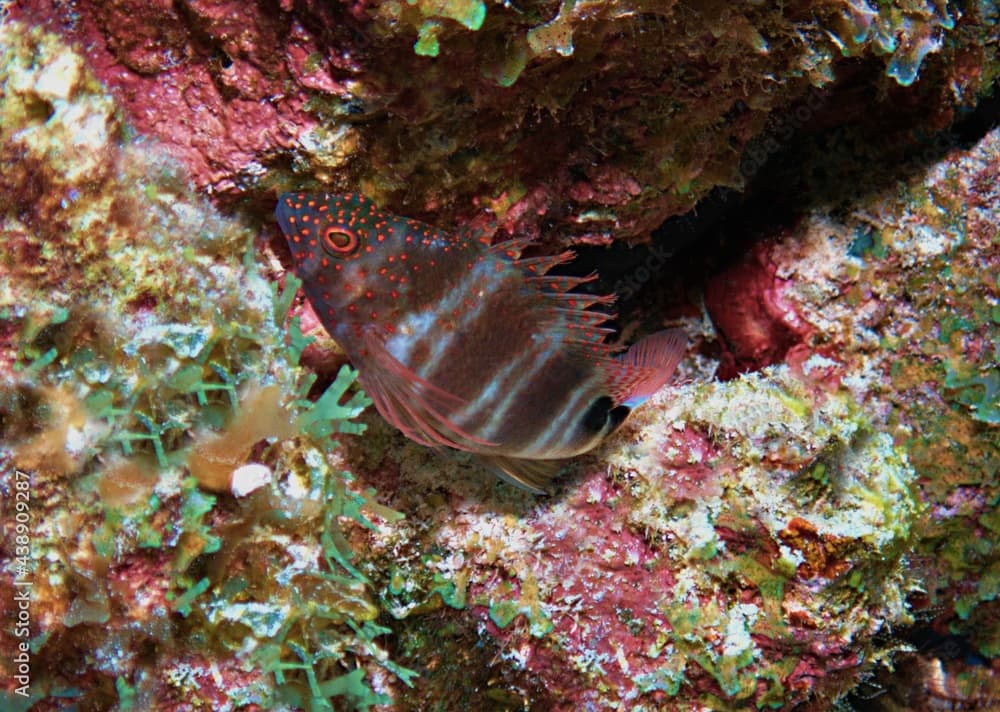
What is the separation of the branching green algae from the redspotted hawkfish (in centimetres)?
24

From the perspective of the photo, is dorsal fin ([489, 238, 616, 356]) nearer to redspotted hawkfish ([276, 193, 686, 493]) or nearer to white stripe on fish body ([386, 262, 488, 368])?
redspotted hawkfish ([276, 193, 686, 493])

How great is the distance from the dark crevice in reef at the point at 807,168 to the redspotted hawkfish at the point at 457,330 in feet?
3.31

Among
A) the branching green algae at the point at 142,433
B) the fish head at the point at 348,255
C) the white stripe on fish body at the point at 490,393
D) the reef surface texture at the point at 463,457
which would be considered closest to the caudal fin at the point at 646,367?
the reef surface texture at the point at 463,457

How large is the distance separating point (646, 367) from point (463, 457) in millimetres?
1084

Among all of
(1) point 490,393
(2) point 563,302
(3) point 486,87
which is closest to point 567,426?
(1) point 490,393

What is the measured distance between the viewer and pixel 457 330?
2832mm

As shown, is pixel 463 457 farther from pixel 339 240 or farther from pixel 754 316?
pixel 754 316

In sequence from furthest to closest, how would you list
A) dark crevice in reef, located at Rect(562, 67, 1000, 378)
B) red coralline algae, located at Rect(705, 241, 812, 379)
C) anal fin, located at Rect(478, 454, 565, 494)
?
red coralline algae, located at Rect(705, 241, 812, 379), dark crevice in reef, located at Rect(562, 67, 1000, 378), anal fin, located at Rect(478, 454, 565, 494)

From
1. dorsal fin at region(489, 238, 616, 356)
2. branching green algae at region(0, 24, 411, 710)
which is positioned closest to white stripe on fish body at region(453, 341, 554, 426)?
dorsal fin at region(489, 238, 616, 356)

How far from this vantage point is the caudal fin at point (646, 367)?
10.3 feet

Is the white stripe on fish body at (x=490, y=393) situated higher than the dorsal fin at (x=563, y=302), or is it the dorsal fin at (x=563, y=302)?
the dorsal fin at (x=563, y=302)

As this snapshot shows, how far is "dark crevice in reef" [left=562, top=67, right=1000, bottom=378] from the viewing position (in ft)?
13.3

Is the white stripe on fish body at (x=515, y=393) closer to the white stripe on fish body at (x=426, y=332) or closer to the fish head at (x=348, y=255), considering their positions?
the white stripe on fish body at (x=426, y=332)

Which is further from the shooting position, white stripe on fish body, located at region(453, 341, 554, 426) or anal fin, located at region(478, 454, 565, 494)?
anal fin, located at region(478, 454, 565, 494)
